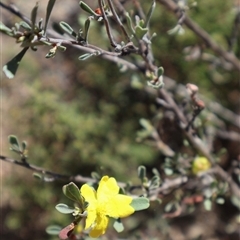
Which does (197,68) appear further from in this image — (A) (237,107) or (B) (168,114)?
(B) (168,114)

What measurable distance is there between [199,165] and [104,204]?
513mm

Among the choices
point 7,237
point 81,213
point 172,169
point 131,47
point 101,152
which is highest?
point 131,47

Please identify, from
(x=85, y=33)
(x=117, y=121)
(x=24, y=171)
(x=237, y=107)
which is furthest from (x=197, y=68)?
(x=85, y=33)

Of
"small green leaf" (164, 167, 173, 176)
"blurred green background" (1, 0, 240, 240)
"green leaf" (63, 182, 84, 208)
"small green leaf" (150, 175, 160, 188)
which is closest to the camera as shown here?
"green leaf" (63, 182, 84, 208)

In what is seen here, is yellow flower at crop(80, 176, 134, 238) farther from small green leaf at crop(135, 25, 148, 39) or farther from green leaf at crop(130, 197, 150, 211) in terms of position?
small green leaf at crop(135, 25, 148, 39)

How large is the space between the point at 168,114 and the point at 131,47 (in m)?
0.44

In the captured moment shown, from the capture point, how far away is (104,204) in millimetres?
751

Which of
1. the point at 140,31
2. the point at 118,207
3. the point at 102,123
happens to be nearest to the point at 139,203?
the point at 118,207

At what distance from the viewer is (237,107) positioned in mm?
2174

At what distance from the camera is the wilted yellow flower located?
3.94 feet

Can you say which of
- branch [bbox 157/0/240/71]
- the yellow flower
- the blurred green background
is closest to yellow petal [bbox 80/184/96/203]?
the yellow flower

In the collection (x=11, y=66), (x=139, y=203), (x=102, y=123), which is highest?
(x=11, y=66)

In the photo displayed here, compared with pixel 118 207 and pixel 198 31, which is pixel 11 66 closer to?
pixel 118 207

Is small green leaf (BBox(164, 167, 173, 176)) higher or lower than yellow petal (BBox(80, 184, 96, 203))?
lower
